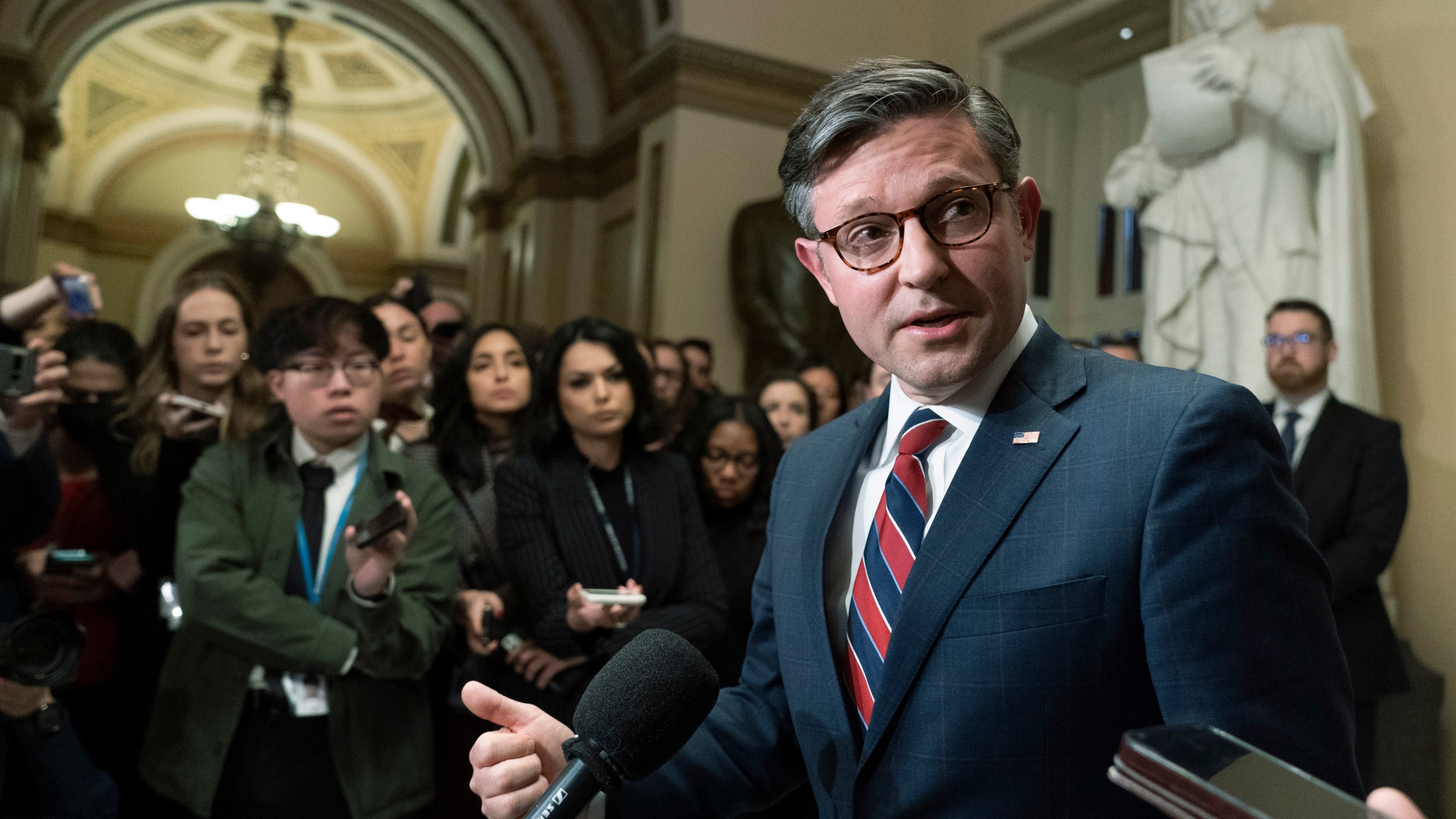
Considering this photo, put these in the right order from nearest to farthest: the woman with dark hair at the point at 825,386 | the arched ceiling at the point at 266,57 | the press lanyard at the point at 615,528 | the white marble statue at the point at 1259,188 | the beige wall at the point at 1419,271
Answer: the press lanyard at the point at 615,528, the woman with dark hair at the point at 825,386, the white marble statue at the point at 1259,188, the beige wall at the point at 1419,271, the arched ceiling at the point at 266,57

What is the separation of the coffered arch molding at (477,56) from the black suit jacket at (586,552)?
743cm

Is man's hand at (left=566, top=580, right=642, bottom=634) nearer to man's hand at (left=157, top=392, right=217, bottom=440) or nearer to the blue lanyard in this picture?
the blue lanyard

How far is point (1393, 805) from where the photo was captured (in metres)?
0.64

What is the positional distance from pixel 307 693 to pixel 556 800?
5.33 feet

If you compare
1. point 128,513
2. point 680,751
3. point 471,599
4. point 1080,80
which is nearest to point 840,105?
point 680,751

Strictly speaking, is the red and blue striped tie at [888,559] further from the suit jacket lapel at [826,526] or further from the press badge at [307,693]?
the press badge at [307,693]

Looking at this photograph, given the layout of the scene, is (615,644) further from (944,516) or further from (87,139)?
(87,139)

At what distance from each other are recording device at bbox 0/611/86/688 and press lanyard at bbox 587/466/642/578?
1.25 metres

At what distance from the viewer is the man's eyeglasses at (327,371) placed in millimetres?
2512

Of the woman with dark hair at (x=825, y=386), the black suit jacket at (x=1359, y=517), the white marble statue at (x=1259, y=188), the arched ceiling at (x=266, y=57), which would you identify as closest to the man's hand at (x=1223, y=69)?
the white marble statue at (x=1259, y=188)

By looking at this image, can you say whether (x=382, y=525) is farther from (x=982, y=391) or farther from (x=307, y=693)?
(x=982, y=391)

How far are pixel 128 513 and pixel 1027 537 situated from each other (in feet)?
8.53

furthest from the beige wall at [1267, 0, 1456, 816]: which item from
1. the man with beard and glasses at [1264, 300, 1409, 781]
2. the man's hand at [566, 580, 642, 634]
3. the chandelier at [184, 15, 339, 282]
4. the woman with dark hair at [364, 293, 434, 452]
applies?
the chandelier at [184, 15, 339, 282]

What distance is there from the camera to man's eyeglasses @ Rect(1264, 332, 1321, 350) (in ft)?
13.3
